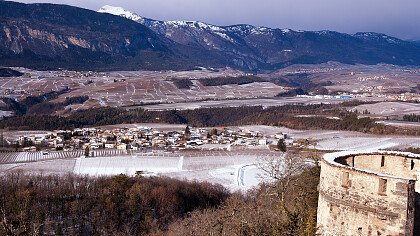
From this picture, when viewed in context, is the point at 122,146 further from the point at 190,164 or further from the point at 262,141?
the point at 262,141

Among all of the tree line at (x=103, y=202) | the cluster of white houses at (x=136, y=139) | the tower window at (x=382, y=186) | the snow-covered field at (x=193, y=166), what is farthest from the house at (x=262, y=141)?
the tower window at (x=382, y=186)

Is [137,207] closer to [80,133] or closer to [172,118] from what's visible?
[80,133]

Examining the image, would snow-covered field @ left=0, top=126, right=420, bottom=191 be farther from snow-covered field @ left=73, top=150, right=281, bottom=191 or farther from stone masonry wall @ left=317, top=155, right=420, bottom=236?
stone masonry wall @ left=317, top=155, right=420, bottom=236

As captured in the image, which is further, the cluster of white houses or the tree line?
the cluster of white houses

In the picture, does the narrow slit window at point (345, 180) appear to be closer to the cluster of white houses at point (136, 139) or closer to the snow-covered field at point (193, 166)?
the snow-covered field at point (193, 166)

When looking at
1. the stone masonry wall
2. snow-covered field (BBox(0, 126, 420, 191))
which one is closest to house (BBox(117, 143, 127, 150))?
snow-covered field (BBox(0, 126, 420, 191))

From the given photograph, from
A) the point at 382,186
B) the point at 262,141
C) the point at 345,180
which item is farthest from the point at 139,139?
the point at 382,186

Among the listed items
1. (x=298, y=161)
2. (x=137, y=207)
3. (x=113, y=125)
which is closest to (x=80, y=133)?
(x=113, y=125)

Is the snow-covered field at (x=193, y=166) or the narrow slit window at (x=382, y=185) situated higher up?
the narrow slit window at (x=382, y=185)
